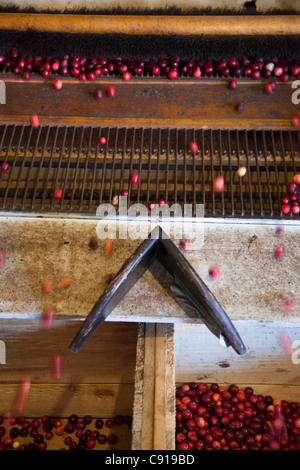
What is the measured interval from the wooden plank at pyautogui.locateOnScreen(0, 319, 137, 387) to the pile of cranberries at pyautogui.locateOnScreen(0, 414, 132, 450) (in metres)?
0.22

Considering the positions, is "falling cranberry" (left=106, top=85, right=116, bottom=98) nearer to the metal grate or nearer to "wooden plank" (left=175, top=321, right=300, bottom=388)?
the metal grate

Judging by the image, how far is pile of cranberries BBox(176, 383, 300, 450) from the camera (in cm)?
200

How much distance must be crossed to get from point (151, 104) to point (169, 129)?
0.18m

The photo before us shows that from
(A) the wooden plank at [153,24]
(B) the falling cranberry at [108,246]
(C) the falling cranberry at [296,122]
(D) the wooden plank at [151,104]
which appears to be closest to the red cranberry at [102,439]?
(B) the falling cranberry at [108,246]

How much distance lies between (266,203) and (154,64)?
37.0 inches

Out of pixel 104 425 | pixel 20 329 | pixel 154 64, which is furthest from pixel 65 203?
pixel 104 425

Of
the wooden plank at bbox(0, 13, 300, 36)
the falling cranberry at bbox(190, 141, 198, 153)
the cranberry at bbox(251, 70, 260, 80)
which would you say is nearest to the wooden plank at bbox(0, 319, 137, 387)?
the falling cranberry at bbox(190, 141, 198, 153)

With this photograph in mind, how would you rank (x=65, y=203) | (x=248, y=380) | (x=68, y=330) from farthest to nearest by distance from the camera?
(x=248, y=380) < (x=68, y=330) < (x=65, y=203)

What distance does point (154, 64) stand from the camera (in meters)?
2.18

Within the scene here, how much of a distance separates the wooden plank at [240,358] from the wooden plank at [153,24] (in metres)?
1.51

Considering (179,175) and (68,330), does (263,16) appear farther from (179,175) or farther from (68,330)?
(68,330)

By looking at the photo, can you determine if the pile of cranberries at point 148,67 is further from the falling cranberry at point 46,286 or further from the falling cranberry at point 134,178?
the falling cranberry at point 46,286

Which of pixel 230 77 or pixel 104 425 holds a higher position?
pixel 230 77

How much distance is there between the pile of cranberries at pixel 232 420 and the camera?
1997 millimetres
